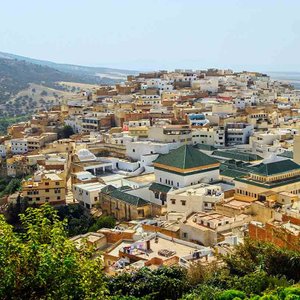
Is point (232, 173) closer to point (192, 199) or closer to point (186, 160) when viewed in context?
point (186, 160)

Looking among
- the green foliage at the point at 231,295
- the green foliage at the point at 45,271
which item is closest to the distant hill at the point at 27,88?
the green foliage at the point at 231,295

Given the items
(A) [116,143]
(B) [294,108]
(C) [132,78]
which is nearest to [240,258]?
(A) [116,143]

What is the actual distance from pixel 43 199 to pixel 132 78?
134 ft

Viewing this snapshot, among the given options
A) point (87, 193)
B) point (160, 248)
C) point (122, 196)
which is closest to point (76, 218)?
point (87, 193)

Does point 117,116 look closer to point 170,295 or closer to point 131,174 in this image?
point 131,174

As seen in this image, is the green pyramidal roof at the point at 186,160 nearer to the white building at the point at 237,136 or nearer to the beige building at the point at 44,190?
the beige building at the point at 44,190

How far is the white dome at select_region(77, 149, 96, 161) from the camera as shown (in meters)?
33.9

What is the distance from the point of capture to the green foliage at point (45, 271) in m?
8.62

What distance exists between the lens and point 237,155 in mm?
31875

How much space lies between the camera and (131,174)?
1242 inches

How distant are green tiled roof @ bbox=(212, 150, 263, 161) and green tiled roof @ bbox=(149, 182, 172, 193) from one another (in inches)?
231

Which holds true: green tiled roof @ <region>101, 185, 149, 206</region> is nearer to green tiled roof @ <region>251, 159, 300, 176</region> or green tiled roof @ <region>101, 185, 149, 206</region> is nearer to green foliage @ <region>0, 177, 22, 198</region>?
green tiled roof @ <region>251, 159, 300, 176</region>

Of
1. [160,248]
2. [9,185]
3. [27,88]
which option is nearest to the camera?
[160,248]

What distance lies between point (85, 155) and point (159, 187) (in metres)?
8.07
